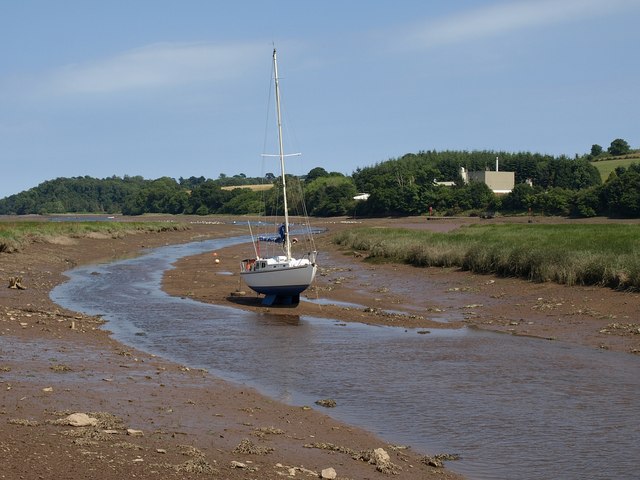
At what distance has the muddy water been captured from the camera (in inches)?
516

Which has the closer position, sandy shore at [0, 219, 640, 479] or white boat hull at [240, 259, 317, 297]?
sandy shore at [0, 219, 640, 479]

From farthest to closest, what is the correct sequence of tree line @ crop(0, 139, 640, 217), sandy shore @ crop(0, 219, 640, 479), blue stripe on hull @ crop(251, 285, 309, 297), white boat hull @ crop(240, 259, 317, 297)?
tree line @ crop(0, 139, 640, 217) → blue stripe on hull @ crop(251, 285, 309, 297) → white boat hull @ crop(240, 259, 317, 297) → sandy shore @ crop(0, 219, 640, 479)

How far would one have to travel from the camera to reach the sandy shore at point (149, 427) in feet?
33.8

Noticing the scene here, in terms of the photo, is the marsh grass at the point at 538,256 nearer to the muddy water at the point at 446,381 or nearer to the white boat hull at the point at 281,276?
the muddy water at the point at 446,381

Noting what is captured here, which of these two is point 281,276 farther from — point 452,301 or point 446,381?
point 446,381

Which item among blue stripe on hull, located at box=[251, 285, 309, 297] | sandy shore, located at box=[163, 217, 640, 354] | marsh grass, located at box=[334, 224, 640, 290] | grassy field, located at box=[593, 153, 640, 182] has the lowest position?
sandy shore, located at box=[163, 217, 640, 354]

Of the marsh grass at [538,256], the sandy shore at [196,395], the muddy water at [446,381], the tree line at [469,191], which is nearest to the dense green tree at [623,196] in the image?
the tree line at [469,191]

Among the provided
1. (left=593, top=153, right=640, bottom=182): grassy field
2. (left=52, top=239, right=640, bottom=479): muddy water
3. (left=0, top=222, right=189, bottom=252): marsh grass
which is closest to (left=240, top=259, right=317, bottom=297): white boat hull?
(left=52, top=239, right=640, bottom=479): muddy water

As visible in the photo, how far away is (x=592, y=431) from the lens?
14.1m

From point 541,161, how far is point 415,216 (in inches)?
1519

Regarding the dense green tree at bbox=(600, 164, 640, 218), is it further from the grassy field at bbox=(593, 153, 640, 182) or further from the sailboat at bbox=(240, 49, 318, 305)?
the sailboat at bbox=(240, 49, 318, 305)

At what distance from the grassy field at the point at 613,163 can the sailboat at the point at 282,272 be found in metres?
131

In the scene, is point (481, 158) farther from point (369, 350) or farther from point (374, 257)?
point (369, 350)

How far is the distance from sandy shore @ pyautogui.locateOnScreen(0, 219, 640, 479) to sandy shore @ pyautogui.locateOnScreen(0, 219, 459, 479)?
3 cm
